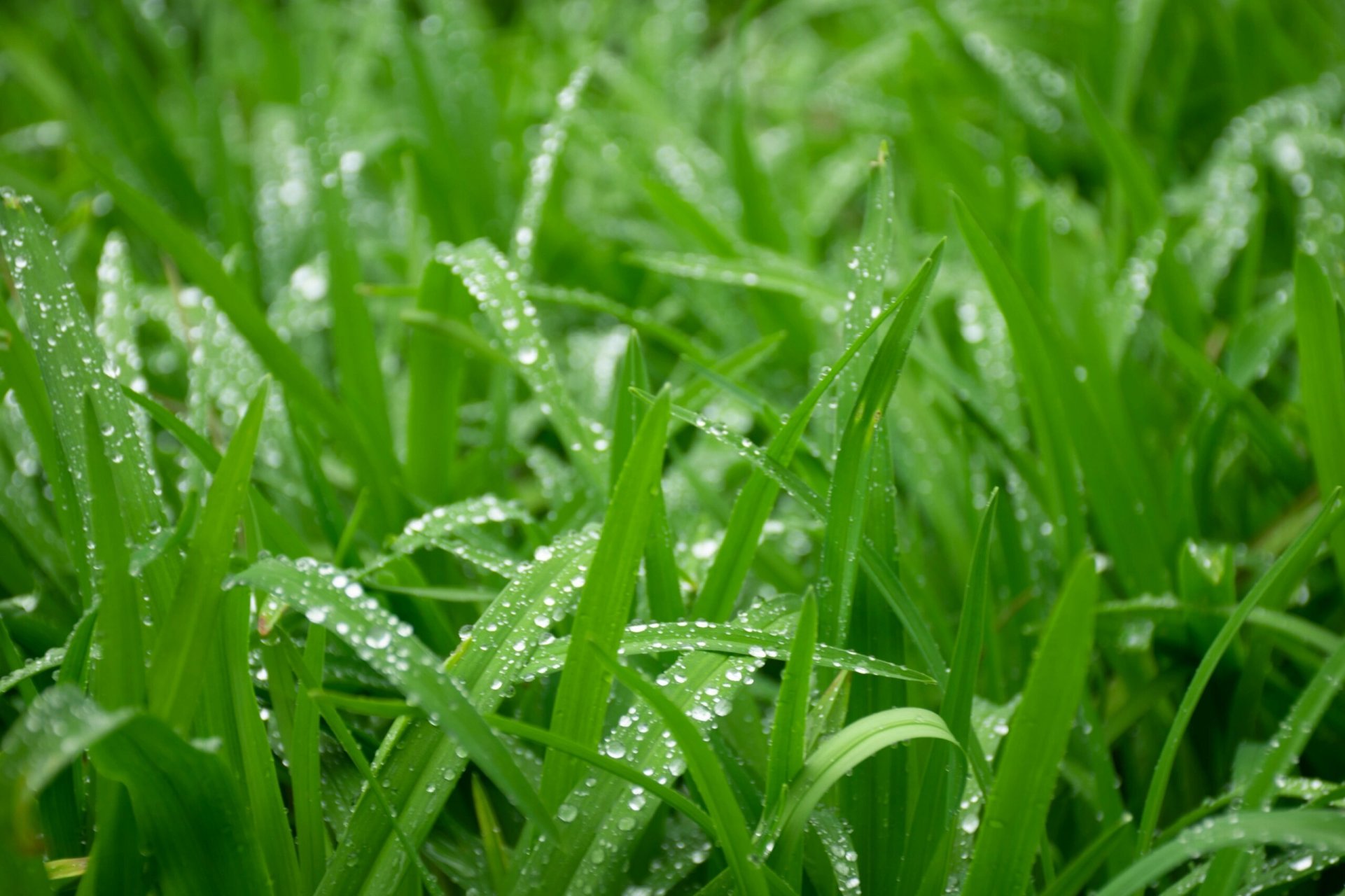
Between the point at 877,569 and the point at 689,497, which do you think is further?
the point at 689,497

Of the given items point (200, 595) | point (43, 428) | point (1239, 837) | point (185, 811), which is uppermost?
point (43, 428)

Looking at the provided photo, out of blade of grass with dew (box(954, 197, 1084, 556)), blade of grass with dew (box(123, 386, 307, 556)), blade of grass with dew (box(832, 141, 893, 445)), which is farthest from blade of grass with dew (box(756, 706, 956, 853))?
blade of grass with dew (box(123, 386, 307, 556))

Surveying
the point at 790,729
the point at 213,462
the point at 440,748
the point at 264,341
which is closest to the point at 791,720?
the point at 790,729

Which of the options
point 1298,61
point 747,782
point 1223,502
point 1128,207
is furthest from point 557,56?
point 747,782

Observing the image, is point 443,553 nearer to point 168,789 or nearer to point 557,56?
point 168,789

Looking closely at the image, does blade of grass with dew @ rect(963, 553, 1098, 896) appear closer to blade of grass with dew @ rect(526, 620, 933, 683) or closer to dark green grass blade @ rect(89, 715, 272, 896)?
blade of grass with dew @ rect(526, 620, 933, 683)

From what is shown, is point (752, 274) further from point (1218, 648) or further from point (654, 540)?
point (1218, 648)

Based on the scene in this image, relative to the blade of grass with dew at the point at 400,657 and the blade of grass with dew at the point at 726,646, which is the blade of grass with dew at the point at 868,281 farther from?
the blade of grass with dew at the point at 400,657
